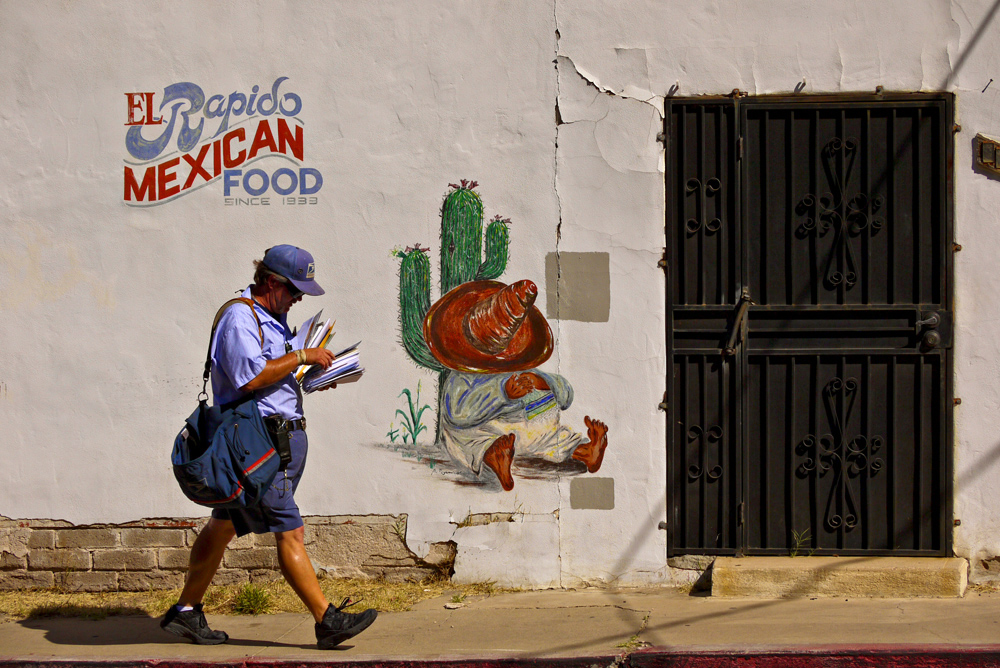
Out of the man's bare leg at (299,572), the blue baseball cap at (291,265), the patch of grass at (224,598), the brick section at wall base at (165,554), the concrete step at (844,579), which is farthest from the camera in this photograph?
the brick section at wall base at (165,554)

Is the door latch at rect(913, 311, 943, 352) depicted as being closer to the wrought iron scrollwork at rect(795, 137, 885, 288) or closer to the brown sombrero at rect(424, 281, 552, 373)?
the wrought iron scrollwork at rect(795, 137, 885, 288)

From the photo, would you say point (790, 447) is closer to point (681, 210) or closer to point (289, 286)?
point (681, 210)

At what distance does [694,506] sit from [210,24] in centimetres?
377

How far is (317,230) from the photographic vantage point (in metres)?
5.10

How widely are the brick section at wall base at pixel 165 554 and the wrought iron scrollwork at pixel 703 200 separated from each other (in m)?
2.20

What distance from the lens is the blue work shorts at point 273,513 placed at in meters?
3.98

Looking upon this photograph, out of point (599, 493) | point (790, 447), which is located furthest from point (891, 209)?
point (599, 493)

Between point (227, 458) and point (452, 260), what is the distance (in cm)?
176

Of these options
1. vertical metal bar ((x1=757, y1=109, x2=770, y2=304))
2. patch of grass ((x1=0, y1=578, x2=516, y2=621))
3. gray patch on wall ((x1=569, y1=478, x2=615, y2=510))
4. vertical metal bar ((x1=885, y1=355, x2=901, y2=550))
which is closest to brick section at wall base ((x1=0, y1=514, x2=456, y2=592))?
patch of grass ((x1=0, y1=578, x2=516, y2=621))

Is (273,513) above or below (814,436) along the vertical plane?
below

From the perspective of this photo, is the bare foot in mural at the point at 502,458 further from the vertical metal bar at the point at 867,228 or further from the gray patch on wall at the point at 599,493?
the vertical metal bar at the point at 867,228

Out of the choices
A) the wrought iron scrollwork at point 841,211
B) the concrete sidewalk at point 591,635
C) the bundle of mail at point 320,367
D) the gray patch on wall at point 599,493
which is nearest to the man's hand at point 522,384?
the gray patch on wall at point 599,493

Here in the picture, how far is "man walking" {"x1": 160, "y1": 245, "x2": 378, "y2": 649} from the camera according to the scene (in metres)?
3.96

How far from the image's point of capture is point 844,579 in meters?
4.80
